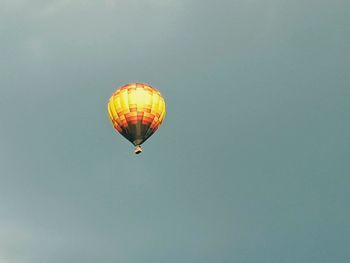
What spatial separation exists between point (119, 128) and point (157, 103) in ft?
16.2

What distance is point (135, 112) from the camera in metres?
75.9

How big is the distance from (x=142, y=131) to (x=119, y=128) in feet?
8.73

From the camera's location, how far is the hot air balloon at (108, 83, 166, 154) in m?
75.9

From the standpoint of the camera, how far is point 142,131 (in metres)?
75.9

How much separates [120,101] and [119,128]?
285 centimetres

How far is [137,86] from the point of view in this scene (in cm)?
7756

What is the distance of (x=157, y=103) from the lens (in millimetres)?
78000

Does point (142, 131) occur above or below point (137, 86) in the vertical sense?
below

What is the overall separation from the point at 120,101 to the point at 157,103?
409cm

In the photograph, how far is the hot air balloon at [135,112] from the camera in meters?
75.9

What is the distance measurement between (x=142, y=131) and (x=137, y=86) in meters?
5.12
